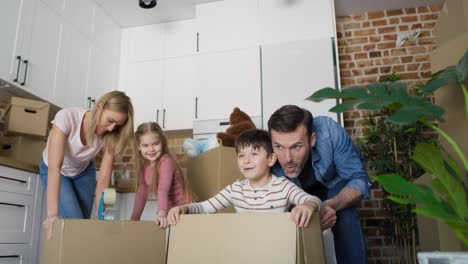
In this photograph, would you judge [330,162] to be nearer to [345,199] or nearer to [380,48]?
[345,199]

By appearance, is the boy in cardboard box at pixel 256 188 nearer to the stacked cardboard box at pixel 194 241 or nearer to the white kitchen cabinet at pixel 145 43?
the stacked cardboard box at pixel 194 241

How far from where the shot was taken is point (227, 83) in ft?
10.1

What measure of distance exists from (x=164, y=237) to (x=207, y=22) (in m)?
2.47

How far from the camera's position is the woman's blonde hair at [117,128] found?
1.73m

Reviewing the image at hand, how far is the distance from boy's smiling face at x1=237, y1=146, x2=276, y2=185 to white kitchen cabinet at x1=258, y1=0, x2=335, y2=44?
1.79 m

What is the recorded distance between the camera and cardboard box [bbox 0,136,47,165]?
239 cm

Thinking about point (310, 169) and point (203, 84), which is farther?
point (203, 84)

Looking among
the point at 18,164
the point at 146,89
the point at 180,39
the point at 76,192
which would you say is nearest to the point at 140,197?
the point at 76,192

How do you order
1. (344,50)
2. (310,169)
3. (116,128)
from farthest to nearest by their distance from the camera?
1. (344,50)
2. (116,128)
3. (310,169)

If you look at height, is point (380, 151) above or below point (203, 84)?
below

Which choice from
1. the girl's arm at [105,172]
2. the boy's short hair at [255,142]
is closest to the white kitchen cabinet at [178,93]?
the girl's arm at [105,172]

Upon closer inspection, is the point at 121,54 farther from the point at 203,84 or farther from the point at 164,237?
the point at 164,237

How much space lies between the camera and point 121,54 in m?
3.68

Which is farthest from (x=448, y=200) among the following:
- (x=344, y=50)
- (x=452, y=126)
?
(x=344, y=50)
